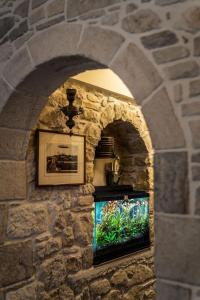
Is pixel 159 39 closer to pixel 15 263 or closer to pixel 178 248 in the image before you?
pixel 178 248

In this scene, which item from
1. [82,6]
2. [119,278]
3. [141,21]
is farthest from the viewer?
[119,278]

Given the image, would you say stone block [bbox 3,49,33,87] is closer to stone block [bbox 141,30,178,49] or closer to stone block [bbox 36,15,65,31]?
stone block [bbox 36,15,65,31]

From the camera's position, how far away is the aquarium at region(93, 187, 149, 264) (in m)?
3.48

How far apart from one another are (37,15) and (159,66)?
1053 mm

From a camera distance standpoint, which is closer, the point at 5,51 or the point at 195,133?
the point at 195,133

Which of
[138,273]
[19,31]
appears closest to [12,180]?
[19,31]

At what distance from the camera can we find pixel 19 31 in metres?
2.50

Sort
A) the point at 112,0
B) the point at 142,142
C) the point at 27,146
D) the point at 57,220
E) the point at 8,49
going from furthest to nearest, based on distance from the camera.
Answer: the point at 142,142 → the point at 57,220 → the point at 27,146 → the point at 8,49 → the point at 112,0

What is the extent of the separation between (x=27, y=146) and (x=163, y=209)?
1.40 meters

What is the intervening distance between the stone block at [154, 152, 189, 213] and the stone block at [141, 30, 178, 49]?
1.81ft

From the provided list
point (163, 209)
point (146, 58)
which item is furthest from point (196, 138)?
point (146, 58)

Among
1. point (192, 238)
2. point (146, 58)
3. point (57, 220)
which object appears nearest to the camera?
point (192, 238)

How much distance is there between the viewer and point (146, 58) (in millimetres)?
1844

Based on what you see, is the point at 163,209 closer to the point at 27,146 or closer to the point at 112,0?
the point at 112,0
